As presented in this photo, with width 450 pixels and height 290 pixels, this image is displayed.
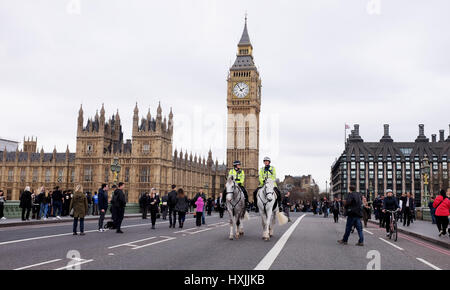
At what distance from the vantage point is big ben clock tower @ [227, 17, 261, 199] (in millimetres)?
126562

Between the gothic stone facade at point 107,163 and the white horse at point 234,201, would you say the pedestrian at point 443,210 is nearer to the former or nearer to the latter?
the white horse at point 234,201

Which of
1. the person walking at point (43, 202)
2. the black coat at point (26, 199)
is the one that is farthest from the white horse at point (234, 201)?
the person walking at point (43, 202)

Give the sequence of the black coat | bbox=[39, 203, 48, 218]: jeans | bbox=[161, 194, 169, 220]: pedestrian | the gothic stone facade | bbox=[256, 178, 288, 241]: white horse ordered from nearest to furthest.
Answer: bbox=[256, 178, 288, 241]: white horse < bbox=[161, 194, 169, 220]: pedestrian < the black coat < bbox=[39, 203, 48, 218]: jeans < the gothic stone facade

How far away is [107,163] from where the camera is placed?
301ft

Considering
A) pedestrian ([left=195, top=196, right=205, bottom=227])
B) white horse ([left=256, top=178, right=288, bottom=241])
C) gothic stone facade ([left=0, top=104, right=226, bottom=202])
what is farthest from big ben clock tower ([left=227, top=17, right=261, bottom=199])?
white horse ([left=256, top=178, right=288, bottom=241])

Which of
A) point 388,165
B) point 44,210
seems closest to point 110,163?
point 44,210

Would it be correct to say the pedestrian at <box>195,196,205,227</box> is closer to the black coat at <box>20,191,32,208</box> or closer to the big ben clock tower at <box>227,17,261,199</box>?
the black coat at <box>20,191,32,208</box>

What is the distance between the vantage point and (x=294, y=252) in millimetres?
11109

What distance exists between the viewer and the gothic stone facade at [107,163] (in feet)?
292

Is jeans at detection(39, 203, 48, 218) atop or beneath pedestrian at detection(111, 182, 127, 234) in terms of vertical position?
beneath

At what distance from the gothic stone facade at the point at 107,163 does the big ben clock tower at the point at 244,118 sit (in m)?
26.5

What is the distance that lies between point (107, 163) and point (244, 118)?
154ft
